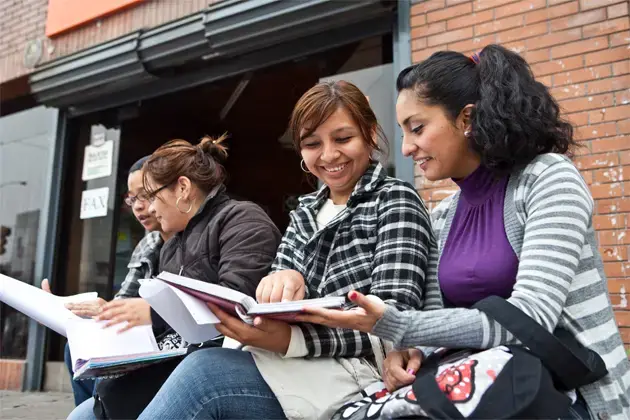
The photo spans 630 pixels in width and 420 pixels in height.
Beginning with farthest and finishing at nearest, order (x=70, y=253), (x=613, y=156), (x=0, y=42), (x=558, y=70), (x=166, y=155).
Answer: (x=0, y=42), (x=70, y=253), (x=558, y=70), (x=613, y=156), (x=166, y=155)

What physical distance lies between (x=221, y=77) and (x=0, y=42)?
305 cm

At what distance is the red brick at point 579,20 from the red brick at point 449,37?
51 cm

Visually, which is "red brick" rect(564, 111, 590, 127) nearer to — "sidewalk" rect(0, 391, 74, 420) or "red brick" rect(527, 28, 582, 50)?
"red brick" rect(527, 28, 582, 50)

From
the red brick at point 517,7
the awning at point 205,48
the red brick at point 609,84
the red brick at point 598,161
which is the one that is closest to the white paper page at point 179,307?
the red brick at point 598,161

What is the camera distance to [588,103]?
127 inches

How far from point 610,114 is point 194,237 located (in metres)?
2.40

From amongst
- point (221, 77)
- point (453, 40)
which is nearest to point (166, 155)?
point (453, 40)

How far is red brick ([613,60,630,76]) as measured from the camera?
10.4 ft

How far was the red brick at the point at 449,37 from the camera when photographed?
3.65 meters

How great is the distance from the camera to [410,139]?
1.69m

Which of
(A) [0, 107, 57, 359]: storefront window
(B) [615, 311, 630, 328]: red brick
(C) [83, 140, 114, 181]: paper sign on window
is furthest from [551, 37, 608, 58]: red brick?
(A) [0, 107, 57, 359]: storefront window

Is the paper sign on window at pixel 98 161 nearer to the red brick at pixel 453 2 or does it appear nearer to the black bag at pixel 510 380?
the red brick at pixel 453 2

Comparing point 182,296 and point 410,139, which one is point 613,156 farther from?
point 182,296

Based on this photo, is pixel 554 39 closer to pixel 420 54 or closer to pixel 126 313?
pixel 420 54
